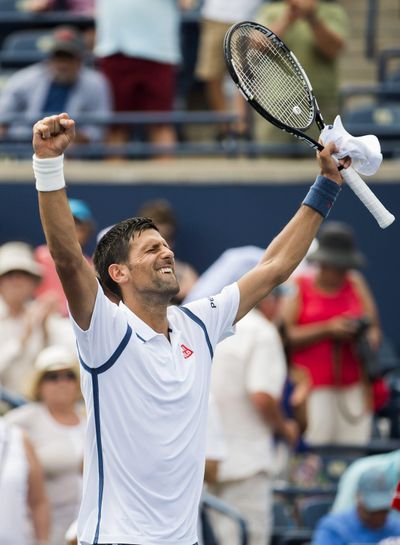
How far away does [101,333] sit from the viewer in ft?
14.7

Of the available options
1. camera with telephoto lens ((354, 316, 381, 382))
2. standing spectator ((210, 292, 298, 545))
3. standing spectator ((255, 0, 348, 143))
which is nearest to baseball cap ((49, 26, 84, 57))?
standing spectator ((255, 0, 348, 143))

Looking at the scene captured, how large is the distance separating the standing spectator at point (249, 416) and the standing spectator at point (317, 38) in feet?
8.97

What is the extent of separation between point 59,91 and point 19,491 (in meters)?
4.05

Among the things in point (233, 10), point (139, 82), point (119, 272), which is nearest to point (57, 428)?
point (119, 272)

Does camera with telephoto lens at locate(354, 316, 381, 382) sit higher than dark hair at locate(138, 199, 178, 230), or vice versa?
dark hair at locate(138, 199, 178, 230)

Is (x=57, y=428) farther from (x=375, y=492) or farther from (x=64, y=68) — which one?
(x=64, y=68)

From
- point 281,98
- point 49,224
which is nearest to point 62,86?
point 281,98

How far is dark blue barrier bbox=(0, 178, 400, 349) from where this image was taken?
1020cm

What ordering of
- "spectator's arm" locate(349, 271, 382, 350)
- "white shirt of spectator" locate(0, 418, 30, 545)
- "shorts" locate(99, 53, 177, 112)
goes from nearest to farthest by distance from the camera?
1. "white shirt of spectator" locate(0, 418, 30, 545)
2. "spectator's arm" locate(349, 271, 382, 350)
3. "shorts" locate(99, 53, 177, 112)

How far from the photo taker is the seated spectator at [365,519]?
23.5 ft

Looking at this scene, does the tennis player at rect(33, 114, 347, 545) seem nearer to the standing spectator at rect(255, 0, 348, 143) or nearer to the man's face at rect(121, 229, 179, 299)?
the man's face at rect(121, 229, 179, 299)

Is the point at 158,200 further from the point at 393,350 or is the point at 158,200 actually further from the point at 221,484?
the point at 221,484

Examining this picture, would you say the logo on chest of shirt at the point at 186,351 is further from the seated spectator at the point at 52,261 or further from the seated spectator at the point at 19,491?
the seated spectator at the point at 52,261

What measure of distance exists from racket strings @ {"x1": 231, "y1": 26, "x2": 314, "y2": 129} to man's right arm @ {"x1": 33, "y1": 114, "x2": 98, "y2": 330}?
758 mm
